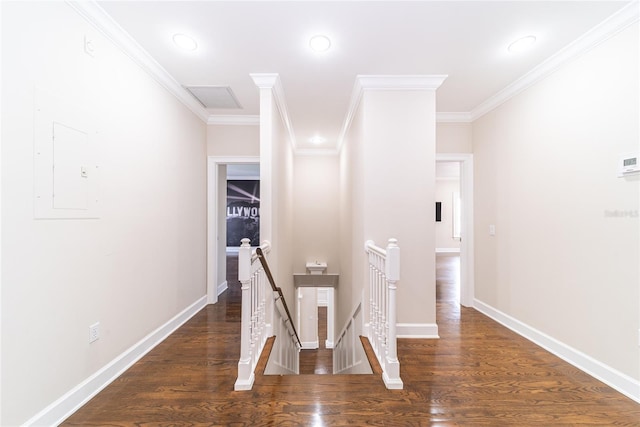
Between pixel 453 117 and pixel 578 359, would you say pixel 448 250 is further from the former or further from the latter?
pixel 578 359

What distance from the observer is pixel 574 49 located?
2.18 metres

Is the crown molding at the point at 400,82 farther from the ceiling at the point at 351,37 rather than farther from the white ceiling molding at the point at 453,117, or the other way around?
the white ceiling molding at the point at 453,117

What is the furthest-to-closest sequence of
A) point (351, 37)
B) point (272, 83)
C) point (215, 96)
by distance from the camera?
point (215, 96) → point (272, 83) → point (351, 37)

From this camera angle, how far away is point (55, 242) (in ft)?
5.08

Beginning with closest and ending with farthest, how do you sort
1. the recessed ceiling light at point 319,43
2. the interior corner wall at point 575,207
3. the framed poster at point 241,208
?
the interior corner wall at point 575,207 → the recessed ceiling light at point 319,43 → the framed poster at point 241,208

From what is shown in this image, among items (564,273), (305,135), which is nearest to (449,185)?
(305,135)

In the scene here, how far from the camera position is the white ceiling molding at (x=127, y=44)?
5.72 feet

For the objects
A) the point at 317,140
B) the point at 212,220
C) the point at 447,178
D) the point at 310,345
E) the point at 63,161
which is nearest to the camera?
the point at 63,161

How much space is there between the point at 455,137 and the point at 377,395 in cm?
327

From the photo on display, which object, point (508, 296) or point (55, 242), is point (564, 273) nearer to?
point (508, 296)

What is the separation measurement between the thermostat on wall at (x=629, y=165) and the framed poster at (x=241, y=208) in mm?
8319

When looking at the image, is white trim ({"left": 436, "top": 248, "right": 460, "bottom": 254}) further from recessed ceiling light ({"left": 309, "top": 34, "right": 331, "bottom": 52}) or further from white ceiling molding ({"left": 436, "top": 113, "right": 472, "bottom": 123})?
Result: recessed ceiling light ({"left": 309, "top": 34, "right": 331, "bottom": 52})

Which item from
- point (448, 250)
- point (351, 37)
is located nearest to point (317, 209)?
point (351, 37)

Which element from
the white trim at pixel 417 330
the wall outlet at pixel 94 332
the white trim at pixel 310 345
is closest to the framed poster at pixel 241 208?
the white trim at pixel 310 345
